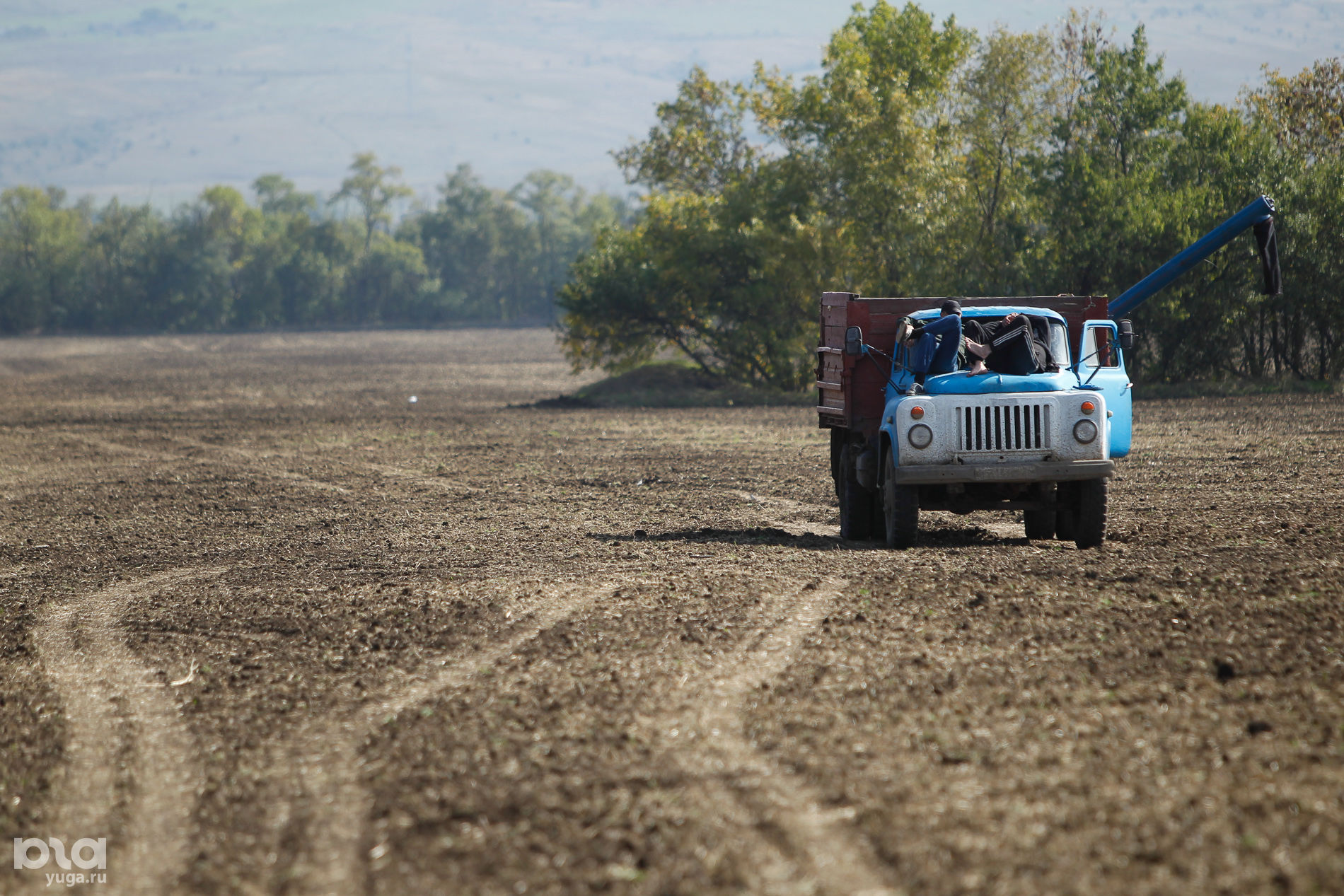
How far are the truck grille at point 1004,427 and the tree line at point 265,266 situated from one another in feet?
287

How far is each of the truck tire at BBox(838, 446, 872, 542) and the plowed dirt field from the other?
0.70 metres

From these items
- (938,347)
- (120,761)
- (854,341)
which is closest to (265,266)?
(854,341)

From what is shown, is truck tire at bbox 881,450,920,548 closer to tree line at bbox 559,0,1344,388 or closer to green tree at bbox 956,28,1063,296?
tree line at bbox 559,0,1344,388

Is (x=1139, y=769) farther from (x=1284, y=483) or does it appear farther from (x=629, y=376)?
(x=629, y=376)

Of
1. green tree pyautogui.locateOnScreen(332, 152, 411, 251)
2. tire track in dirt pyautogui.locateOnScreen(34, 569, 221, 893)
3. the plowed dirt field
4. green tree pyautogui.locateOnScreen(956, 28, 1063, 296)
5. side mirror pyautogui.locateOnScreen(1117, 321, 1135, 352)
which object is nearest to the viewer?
the plowed dirt field

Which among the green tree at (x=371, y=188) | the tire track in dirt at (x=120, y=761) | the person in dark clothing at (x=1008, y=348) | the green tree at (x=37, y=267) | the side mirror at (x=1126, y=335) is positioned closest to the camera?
the tire track in dirt at (x=120, y=761)

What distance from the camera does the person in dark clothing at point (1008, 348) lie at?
11.6 meters

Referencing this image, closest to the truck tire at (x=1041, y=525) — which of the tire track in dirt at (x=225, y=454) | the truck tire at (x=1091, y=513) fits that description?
the truck tire at (x=1091, y=513)

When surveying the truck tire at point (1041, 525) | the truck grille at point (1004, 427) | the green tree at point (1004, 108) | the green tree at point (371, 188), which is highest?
the green tree at point (371, 188)

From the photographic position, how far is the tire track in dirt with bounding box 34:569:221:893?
210 inches

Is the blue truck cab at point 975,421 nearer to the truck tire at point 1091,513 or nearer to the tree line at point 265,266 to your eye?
the truck tire at point 1091,513

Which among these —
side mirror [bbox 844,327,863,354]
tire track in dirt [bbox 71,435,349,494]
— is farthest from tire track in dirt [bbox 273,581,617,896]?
tire track in dirt [bbox 71,435,349,494]

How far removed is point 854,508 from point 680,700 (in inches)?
247

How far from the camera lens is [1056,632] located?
25.9 ft
